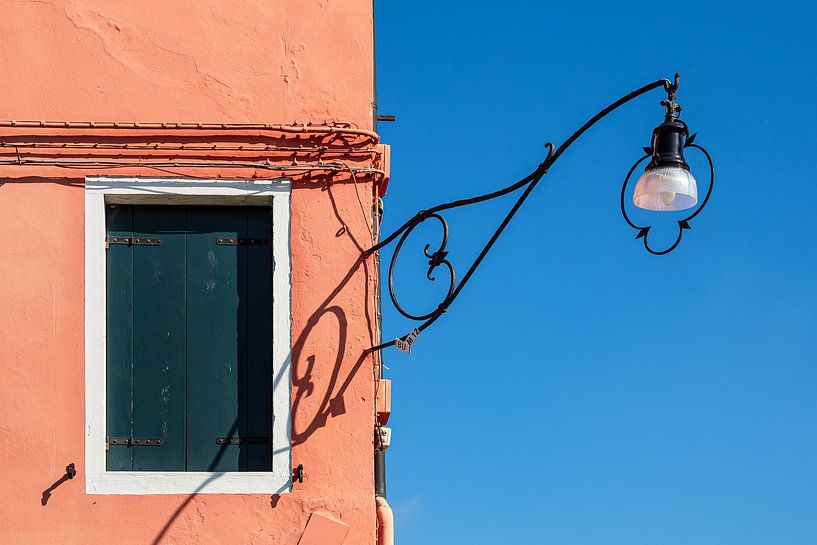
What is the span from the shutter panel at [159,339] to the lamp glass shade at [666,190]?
286 cm

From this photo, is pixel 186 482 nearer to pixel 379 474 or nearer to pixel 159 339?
pixel 159 339

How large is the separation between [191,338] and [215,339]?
5.7 inches

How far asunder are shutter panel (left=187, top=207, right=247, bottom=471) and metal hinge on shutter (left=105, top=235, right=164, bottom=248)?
Answer: 0.21m

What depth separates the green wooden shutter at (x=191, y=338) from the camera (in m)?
8.69

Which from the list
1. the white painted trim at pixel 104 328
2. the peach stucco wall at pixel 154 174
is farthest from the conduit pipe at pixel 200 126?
the white painted trim at pixel 104 328

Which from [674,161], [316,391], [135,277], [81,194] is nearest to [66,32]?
[81,194]

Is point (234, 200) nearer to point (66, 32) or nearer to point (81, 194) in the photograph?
point (81, 194)

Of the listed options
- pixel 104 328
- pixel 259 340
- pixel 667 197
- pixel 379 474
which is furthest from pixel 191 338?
pixel 667 197

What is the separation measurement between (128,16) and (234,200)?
4.48 ft

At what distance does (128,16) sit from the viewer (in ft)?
30.1

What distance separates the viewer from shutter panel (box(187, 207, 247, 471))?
870 cm

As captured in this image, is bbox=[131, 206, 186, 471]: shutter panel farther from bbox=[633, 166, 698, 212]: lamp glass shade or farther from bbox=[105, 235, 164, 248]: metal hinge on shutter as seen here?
bbox=[633, 166, 698, 212]: lamp glass shade

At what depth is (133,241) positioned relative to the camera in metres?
8.89

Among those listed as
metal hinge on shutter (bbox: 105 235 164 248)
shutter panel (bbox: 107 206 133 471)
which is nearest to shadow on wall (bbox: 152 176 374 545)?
shutter panel (bbox: 107 206 133 471)
